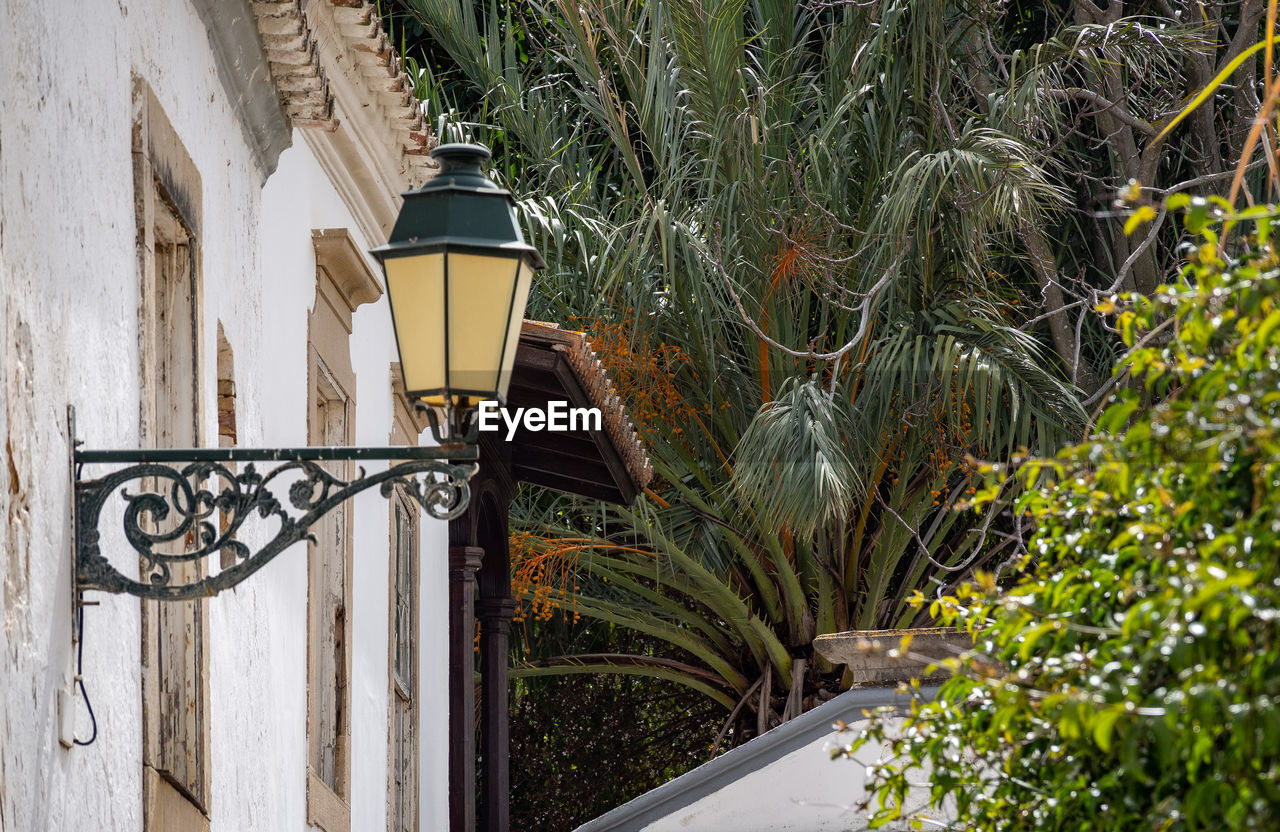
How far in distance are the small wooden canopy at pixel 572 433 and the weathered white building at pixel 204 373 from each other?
0.72m

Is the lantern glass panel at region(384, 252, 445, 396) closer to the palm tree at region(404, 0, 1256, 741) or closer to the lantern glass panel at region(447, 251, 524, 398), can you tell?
the lantern glass panel at region(447, 251, 524, 398)

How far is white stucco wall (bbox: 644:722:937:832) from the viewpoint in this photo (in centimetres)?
636

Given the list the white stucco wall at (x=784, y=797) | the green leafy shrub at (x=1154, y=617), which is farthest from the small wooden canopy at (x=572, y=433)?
the green leafy shrub at (x=1154, y=617)

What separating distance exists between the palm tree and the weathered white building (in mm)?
4816

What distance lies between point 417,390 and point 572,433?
21.3ft

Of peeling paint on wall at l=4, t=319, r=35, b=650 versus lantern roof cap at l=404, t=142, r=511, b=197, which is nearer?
peeling paint on wall at l=4, t=319, r=35, b=650

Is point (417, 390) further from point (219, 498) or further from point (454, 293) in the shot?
point (219, 498)

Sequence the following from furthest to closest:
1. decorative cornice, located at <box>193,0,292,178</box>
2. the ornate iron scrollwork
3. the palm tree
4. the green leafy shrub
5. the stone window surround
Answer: the palm tree → the stone window surround → decorative cornice, located at <box>193,0,292,178</box> → the ornate iron scrollwork → the green leafy shrub

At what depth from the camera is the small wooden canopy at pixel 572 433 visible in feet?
29.0

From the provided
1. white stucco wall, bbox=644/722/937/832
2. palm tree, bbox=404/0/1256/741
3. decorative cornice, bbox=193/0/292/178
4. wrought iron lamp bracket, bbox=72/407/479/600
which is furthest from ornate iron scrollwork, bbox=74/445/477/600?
palm tree, bbox=404/0/1256/741
